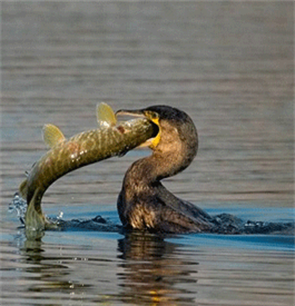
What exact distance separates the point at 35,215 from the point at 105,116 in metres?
1.24

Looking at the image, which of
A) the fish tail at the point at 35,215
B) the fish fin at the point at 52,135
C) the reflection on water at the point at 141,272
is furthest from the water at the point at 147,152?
the fish fin at the point at 52,135

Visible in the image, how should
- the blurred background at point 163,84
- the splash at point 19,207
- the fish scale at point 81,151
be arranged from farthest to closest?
the blurred background at point 163,84 → the splash at point 19,207 → the fish scale at point 81,151

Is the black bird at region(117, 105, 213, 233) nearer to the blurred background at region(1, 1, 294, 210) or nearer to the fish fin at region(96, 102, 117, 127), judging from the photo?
the fish fin at region(96, 102, 117, 127)

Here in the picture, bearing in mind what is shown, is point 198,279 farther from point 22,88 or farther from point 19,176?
point 22,88

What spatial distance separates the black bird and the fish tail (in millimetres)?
761

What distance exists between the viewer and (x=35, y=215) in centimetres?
1280

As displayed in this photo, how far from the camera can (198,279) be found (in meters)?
Answer: 10.9

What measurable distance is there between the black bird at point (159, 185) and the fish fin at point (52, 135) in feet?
2.97

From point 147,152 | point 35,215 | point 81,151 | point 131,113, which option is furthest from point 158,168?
point 147,152

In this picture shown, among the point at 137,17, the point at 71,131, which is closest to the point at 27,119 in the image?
the point at 71,131

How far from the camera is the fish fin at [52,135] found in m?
12.2

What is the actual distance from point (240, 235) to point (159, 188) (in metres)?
0.88

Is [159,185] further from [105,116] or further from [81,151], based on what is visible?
[105,116]

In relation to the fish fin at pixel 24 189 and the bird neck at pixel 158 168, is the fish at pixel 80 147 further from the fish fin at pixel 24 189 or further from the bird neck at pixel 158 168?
the bird neck at pixel 158 168
